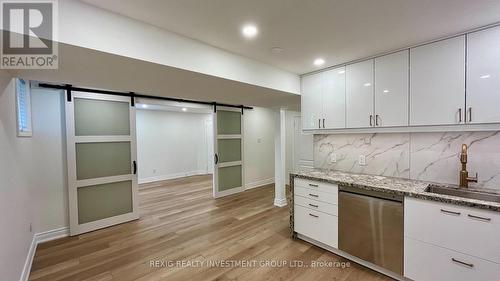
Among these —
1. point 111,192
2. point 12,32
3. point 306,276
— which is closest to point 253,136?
point 111,192

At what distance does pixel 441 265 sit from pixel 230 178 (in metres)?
4.25

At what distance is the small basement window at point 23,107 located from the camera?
238 centimetres

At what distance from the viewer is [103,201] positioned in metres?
3.50

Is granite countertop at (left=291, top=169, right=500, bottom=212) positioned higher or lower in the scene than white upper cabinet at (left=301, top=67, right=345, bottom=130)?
lower

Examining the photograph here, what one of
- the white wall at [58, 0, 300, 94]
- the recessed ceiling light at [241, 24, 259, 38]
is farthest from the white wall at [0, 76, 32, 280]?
the recessed ceiling light at [241, 24, 259, 38]

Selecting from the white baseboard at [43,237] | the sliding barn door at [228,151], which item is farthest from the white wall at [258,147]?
the white baseboard at [43,237]

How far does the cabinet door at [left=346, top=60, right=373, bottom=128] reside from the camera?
2680 mm

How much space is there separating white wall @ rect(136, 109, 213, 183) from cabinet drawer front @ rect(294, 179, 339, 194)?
5590mm

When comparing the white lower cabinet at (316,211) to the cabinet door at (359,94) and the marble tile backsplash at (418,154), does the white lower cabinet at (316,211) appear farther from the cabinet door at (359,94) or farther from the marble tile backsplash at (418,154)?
the cabinet door at (359,94)

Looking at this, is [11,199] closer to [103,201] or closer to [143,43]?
[103,201]

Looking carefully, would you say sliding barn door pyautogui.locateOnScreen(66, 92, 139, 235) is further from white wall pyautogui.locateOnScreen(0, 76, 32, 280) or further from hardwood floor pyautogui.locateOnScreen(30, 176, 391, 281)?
white wall pyautogui.locateOnScreen(0, 76, 32, 280)

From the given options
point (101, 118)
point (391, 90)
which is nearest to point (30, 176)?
point (101, 118)

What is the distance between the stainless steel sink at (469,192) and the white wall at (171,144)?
7.02 meters

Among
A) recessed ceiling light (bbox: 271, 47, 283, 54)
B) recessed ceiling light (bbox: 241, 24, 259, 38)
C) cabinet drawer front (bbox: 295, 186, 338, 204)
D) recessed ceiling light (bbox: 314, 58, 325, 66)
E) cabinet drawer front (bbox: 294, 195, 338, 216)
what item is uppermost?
recessed ceiling light (bbox: 241, 24, 259, 38)
